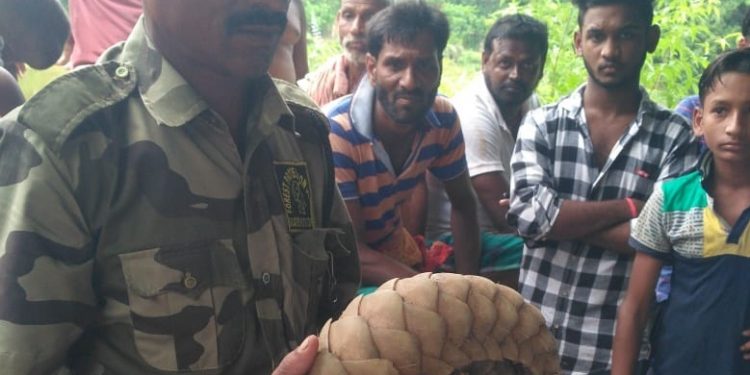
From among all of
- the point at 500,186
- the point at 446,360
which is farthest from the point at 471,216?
the point at 446,360

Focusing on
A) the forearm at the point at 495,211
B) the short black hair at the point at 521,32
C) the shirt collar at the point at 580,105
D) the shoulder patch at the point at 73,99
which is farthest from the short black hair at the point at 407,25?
the shoulder patch at the point at 73,99

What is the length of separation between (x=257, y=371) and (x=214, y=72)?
0.66 meters

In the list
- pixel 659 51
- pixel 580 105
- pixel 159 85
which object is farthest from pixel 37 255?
pixel 659 51

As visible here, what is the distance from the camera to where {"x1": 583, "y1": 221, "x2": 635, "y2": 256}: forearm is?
8.45 feet

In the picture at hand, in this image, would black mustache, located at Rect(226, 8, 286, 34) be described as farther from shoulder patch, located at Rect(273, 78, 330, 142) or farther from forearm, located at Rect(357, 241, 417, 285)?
forearm, located at Rect(357, 241, 417, 285)

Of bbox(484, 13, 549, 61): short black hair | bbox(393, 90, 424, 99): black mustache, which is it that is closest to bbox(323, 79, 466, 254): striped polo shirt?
bbox(393, 90, 424, 99): black mustache

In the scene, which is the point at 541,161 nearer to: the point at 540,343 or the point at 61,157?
the point at 540,343

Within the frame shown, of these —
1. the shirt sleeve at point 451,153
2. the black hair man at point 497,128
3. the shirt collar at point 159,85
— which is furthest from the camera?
the black hair man at point 497,128

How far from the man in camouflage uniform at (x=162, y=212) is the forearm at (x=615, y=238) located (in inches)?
57.1

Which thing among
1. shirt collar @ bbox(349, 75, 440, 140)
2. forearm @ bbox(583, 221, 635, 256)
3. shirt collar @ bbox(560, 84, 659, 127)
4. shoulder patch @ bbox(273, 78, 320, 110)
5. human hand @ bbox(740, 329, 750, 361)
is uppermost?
shoulder patch @ bbox(273, 78, 320, 110)

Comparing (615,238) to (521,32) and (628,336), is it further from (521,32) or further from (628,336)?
(521,32)

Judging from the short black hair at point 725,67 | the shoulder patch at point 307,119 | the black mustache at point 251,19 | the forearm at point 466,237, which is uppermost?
the black mustache at point 251,19

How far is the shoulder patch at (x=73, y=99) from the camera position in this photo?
1.21 meters

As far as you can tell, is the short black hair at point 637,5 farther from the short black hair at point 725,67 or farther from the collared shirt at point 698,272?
the collared shirt at point 698,272
